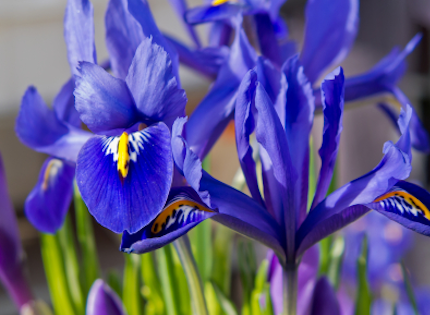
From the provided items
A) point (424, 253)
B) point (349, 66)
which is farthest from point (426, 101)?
point (424, 253)

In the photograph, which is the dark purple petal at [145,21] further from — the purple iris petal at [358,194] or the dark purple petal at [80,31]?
the purple iris petal at [358,194]

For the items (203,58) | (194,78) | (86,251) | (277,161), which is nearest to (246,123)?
(277,161)

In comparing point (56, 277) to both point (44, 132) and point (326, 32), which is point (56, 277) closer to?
point (44, 132)

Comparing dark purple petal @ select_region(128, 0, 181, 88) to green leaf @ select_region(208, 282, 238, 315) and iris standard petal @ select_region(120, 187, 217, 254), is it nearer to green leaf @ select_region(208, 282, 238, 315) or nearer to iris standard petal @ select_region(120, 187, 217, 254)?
iris standard petal @ select_region(120, 187, 217, 254)

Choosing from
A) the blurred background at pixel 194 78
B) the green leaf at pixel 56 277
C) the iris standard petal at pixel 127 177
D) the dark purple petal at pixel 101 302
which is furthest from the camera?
the blurred background at pixel 194 78

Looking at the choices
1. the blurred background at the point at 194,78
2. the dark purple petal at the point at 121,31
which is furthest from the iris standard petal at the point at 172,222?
the blurred background at the point at 194,78

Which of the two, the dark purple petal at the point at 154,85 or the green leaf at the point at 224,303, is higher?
the dark purple petal at the point at 154,85

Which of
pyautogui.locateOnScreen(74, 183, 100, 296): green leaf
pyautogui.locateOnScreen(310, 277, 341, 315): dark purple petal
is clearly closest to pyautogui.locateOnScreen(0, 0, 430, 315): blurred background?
pyautogui.locateOnScreen(74, 183, 100, 296): green leaf

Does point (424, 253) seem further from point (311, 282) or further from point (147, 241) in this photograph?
point (147, 241)
